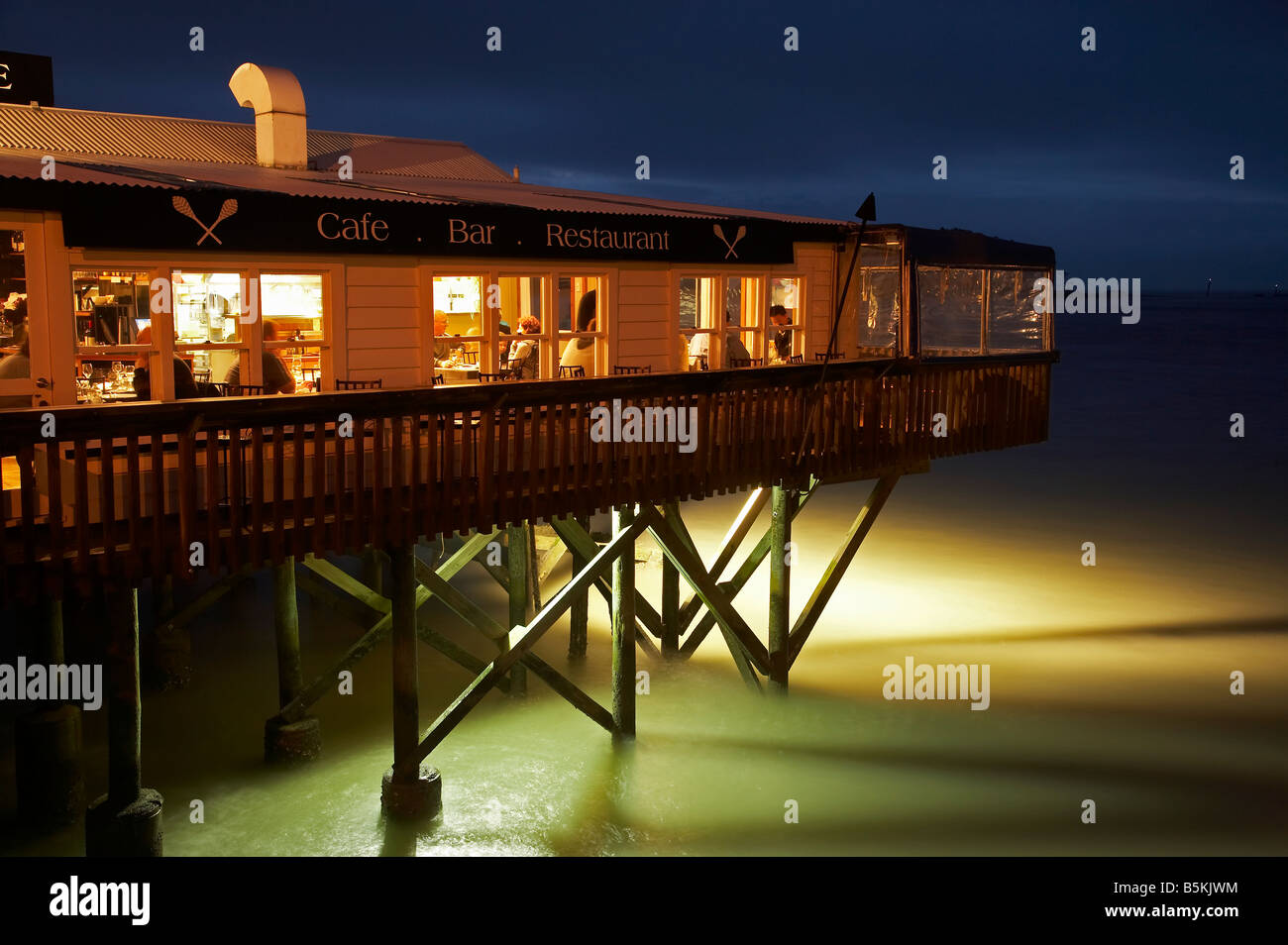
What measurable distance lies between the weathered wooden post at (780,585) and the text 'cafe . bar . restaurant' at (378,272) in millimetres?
1878

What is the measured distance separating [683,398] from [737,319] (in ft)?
12.8

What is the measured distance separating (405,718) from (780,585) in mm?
5680

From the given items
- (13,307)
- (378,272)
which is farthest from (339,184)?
(13,307)

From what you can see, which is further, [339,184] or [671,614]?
[671,614]

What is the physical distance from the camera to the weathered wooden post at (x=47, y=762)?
11.8 metres

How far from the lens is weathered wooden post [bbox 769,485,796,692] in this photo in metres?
15.1

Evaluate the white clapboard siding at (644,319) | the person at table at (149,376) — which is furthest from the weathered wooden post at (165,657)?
the white clapboard siding at (644,319)

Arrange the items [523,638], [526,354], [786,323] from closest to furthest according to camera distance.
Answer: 1. [523,638]
2. [526,354]
3. [786,323]

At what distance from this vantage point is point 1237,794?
13508 millimetres

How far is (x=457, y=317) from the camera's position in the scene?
12984 millimetres

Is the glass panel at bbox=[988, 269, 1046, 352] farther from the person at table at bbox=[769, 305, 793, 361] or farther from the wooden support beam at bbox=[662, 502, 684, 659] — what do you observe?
the wooden support beam at bbox=[662, 502, 684, 659]

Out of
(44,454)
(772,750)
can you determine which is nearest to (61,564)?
(44,454)

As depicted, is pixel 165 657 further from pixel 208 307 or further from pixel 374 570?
pixel 208 307
